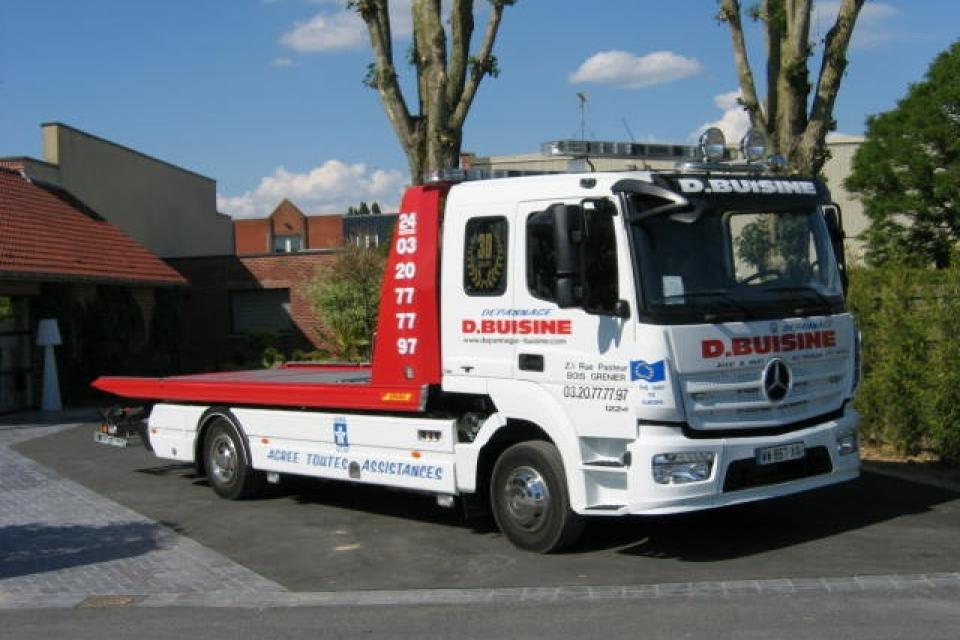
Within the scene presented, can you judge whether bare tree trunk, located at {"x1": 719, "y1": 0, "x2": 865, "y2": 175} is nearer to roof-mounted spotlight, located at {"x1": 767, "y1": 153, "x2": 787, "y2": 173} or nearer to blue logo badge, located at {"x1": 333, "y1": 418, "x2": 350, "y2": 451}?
roof-mounted spotlight, located at {"x1": 767, "y1": 153, "x2": 787, "y2": 173}

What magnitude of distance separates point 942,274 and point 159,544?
8.17 metres

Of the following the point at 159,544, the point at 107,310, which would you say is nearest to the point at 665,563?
the point at 159,544

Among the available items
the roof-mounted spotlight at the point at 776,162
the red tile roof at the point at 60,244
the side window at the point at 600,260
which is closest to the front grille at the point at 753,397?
the side window at the point at 600,260

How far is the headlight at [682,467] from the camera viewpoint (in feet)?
24.3

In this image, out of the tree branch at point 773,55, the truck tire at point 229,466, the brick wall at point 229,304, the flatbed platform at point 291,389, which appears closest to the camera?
the flatbed platform at point 291,389

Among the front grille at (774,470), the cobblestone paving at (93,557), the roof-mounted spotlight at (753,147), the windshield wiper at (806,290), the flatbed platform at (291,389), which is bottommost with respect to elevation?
the cobblestone paving at (93,557)

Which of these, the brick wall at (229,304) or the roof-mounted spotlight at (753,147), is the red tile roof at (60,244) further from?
the roof-mounted spotlight at (753,147)

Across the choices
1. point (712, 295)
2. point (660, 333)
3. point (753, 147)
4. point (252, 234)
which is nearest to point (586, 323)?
point (660, 333)

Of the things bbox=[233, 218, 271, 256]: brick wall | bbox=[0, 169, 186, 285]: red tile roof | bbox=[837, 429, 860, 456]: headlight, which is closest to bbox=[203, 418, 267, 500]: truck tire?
bbox=[837, 429, 860, 456]: headlight

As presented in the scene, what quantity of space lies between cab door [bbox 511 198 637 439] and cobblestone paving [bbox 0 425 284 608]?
8.37 ft

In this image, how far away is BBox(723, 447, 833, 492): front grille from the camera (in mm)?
7714

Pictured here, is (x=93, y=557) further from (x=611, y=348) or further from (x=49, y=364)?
(x=49, y=364)

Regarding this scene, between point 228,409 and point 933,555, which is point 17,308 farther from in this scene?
point 933,555

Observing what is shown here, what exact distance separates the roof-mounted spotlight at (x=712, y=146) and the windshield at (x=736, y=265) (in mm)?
793
